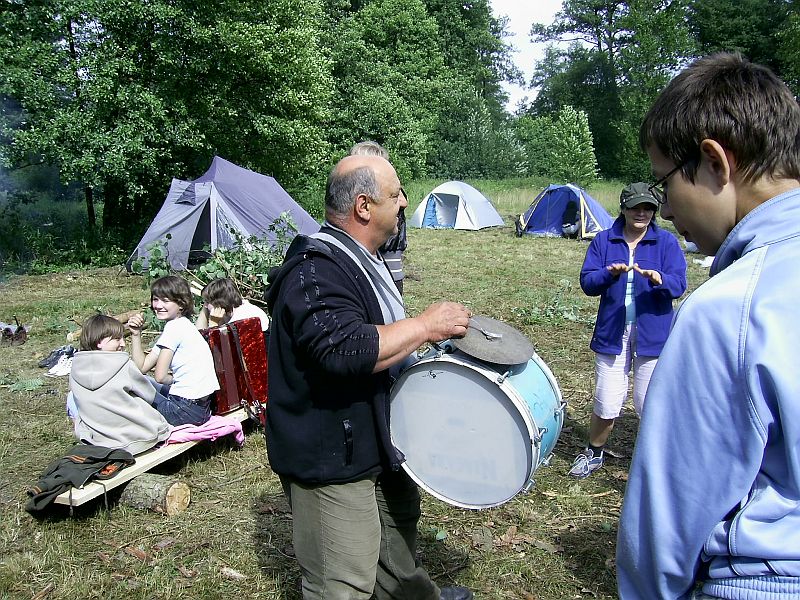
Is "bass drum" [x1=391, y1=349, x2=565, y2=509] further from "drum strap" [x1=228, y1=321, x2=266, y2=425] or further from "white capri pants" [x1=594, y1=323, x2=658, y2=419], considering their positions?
"drum strap" [x1=228, y1=321, x2=266, y2=425]

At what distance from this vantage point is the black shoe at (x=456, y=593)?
3.33 metres

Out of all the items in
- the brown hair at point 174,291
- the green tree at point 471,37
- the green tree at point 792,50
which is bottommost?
the brown hair at point 174,291

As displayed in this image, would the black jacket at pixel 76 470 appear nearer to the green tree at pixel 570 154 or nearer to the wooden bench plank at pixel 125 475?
the wooden bench plank at pixel 125 475

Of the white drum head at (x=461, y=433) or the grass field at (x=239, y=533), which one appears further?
the grass field at (x=239, y=533)

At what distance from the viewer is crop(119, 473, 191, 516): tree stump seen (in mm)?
4328

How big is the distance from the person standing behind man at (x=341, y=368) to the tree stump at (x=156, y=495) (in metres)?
2.14

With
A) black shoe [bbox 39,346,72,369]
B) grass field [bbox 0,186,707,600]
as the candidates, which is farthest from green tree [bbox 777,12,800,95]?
black shoe [bbox 39,346,72,369]

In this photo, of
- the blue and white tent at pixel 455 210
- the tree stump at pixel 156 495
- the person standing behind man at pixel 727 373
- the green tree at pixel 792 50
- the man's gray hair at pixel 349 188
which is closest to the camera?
the person standing behind man at pixel 727 373

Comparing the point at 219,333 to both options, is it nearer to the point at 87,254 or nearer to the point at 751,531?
the point at 751,531

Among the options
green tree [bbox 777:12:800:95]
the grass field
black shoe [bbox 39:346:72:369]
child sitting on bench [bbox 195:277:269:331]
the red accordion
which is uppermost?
green tree [bbox 777:12:800:95]

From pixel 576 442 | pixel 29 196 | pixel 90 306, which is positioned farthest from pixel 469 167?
pixel 576 442

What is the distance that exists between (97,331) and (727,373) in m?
4.33

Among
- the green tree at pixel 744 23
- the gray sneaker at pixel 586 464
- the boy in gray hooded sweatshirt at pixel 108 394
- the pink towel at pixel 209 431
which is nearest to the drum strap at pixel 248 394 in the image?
the pink towel at pixel 209 431

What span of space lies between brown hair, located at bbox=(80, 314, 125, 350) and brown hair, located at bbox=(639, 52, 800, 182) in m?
4.19
